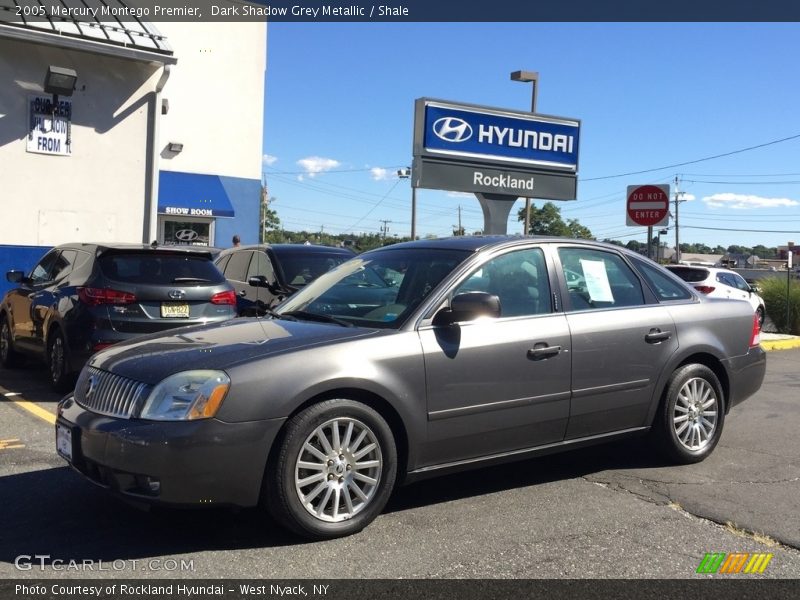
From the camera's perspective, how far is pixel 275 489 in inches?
153

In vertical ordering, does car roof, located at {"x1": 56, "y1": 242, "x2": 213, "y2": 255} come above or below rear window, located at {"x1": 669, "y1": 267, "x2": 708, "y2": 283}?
below

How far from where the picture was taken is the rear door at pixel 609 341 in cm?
502

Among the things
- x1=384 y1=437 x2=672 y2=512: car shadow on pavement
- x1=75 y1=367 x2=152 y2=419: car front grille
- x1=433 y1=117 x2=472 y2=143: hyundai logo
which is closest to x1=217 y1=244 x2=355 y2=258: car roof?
x1=433 y1=117 x2=472 y2=143: hyundai logo

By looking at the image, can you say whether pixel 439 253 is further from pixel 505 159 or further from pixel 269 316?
pixel 505 159

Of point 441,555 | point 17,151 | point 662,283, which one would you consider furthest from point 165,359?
point 17,151

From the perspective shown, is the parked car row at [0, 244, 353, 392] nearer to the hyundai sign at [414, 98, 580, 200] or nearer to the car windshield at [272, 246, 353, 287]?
the car windshield at [272, 246, 353, 287]

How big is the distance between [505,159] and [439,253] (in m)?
8.94

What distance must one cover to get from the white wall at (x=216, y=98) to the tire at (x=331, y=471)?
20.1 meters

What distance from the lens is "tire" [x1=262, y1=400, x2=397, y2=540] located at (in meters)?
3.91

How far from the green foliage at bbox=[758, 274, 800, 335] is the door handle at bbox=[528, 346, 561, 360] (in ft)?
50.3

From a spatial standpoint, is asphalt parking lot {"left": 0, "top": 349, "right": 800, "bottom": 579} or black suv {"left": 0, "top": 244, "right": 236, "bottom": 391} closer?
asphalt parking lot {"left": 0, "top": 349, "right": 800, "bottom": 579}

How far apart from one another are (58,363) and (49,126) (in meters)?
7.61
